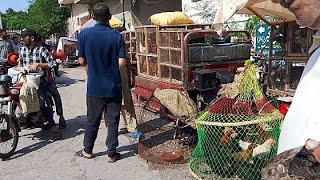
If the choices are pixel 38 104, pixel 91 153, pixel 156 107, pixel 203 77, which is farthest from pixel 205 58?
pixel 38 104

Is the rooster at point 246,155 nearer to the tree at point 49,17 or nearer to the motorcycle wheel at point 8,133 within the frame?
the motorcycle wheel at point 8,133

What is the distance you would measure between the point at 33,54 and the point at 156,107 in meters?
2.23

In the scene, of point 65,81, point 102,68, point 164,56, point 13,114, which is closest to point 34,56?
point 13,114

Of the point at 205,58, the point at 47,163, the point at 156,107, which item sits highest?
the point at 205,58

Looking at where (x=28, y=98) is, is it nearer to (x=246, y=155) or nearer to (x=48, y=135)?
(x=48, y=135)

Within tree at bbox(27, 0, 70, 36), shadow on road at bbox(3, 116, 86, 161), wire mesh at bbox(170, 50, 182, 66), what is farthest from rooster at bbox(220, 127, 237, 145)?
tree at bbox(27, 0, 70, 36)

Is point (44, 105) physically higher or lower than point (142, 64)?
lower

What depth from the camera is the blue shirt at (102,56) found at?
4.45 meters

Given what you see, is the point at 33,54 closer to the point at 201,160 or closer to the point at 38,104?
the point at 38,104

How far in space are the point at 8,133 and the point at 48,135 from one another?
94 cm

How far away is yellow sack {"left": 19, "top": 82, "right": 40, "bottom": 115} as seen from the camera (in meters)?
5.30

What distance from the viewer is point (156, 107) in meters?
6.12

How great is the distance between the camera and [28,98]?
5320 millimetres

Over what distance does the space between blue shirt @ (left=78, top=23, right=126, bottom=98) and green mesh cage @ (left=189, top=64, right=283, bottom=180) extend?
4.47 ft
